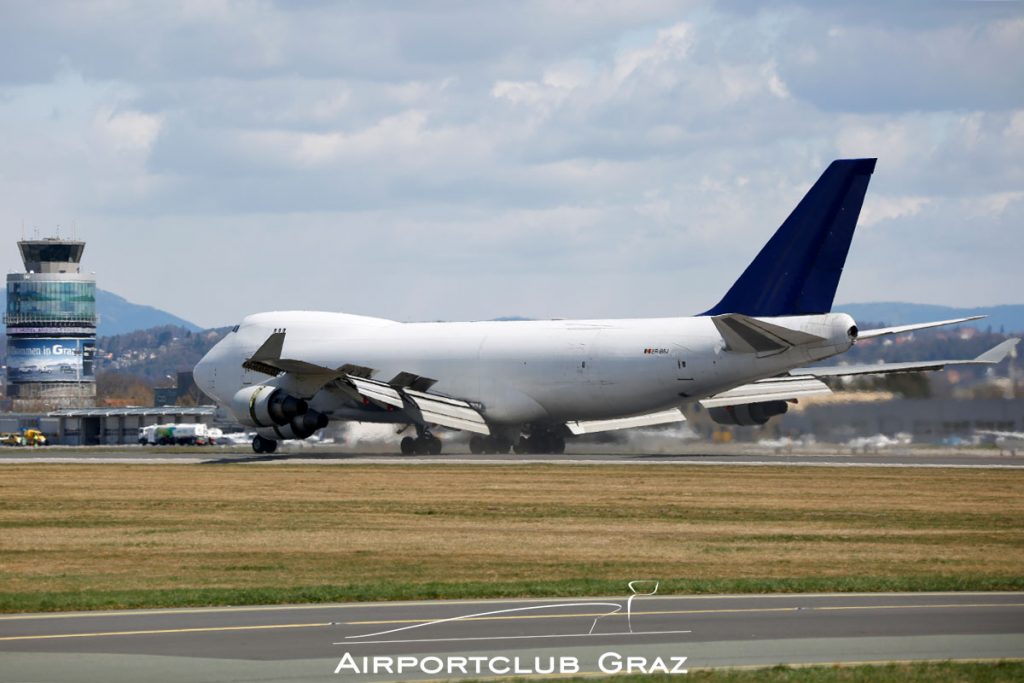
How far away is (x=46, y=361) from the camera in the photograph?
183 metres

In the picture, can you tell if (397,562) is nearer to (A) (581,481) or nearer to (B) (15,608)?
(B) (15,608)

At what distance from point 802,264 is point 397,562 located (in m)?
30.9

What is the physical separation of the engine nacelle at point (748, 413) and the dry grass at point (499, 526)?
10606mm

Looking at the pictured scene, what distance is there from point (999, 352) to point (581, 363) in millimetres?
15119

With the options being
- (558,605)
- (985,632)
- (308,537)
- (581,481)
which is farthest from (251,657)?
(581,481)

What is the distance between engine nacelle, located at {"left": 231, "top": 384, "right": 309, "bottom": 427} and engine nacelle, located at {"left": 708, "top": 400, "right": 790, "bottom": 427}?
15687 millimetres

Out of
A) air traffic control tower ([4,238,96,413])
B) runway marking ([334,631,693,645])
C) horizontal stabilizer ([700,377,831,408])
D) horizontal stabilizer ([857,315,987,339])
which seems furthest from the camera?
air traffic control tower ([4,238,96,413])

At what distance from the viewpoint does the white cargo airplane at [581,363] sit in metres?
52.3

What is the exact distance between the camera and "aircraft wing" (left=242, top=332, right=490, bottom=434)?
186 ft

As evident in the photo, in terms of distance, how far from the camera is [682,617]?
1795 centimetres

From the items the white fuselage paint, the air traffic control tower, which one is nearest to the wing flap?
the white fuselage paint

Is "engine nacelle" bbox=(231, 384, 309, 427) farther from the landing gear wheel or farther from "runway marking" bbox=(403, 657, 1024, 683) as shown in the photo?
"runway marking" bbox=(403, 657, 1024, 683)

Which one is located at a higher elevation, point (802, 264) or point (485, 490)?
point (802, 264)

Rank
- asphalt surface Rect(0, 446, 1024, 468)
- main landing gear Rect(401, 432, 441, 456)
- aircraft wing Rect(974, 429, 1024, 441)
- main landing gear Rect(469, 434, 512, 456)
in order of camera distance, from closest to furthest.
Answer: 1. asphalt surface Rect(0, 446, 1024, 468)
2. aircraft wing Rect(974, 429, 1024, 441)
3. main landing gear Rect(401, 432, 441, 456)
4. main landing gear Rect(469, 434, 512, 456)
